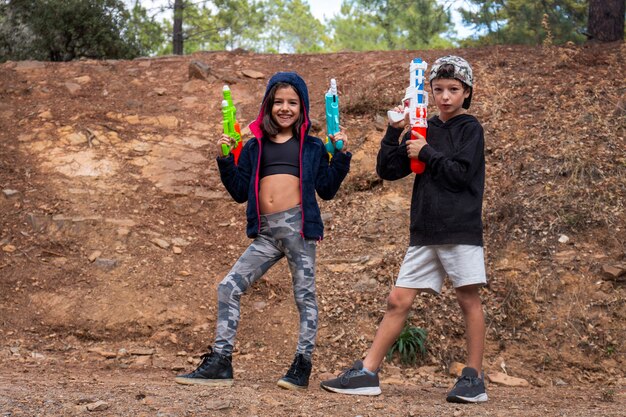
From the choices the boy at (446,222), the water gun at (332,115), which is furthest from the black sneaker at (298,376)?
the water gun at (332,115)

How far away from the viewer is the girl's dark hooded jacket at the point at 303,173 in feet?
14.6

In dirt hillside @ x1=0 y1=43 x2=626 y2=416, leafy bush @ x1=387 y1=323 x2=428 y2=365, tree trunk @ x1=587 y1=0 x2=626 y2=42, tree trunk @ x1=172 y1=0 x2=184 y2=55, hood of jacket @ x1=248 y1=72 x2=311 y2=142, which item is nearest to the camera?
hood of jacket @ x1=248 y1=72 x2=311 y2=142

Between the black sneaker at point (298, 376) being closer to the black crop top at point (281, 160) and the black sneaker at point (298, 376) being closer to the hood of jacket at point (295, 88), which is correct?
the black crop top at point (281, 160)

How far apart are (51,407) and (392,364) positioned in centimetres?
255

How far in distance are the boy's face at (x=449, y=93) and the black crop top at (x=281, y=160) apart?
815 millimetres

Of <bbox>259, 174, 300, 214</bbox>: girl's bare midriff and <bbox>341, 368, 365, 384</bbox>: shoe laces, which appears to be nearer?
<bbox>341, 368, 365, 384</bbox>: shoe laces

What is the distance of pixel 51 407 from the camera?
385 cm

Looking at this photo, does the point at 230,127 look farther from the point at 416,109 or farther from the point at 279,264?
the point at 279,264

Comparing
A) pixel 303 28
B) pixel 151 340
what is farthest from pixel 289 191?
pixel 303 28

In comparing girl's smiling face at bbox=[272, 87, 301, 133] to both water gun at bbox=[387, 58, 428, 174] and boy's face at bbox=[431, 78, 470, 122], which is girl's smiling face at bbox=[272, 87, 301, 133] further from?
boy's face at bbox=[431, 78, 470, 122]

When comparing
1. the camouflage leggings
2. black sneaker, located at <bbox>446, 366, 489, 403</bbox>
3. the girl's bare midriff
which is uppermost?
the girl's bare midriff

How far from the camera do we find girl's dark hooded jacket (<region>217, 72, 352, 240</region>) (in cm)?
444

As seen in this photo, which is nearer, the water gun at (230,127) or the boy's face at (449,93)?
the boy's face at (449,93)

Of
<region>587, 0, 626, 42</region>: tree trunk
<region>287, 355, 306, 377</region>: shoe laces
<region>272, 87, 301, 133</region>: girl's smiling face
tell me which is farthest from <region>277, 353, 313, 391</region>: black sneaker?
<region>587, 0, 626, 42</region>: tree trunk
